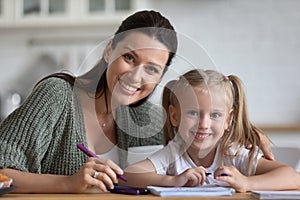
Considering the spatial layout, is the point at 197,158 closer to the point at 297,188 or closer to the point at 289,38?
the point at 297,188

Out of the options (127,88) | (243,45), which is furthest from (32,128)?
(243,45)

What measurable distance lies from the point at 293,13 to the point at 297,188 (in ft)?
8.39

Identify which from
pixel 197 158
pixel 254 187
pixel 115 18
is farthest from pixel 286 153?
pixel 115 18

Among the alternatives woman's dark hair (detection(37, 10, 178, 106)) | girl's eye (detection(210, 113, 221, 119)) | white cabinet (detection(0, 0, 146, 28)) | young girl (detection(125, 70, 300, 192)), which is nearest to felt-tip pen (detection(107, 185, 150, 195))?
young girl (detection(125, 70, 300, 192))

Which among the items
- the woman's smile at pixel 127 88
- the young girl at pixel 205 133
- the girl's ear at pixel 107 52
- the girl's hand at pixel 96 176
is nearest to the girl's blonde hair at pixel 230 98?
the young girl at pixel 205 133

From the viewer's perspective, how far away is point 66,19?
12.0 feet

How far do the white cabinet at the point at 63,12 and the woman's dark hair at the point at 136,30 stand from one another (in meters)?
1.73

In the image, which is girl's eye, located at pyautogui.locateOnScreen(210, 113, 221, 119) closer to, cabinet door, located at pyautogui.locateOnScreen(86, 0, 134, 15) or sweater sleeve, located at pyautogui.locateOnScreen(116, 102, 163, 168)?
sweater sleeve, located at pyautogui.locateOnScreen(116, 102, 163, 168)

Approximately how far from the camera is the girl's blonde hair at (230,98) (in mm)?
1650

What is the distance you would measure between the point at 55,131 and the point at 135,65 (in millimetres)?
325

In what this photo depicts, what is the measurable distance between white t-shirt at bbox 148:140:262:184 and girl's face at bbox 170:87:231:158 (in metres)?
0.04

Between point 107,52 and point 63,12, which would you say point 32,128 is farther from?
point 63,12

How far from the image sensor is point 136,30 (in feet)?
5.63

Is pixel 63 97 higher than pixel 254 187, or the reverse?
pixel 63 97
